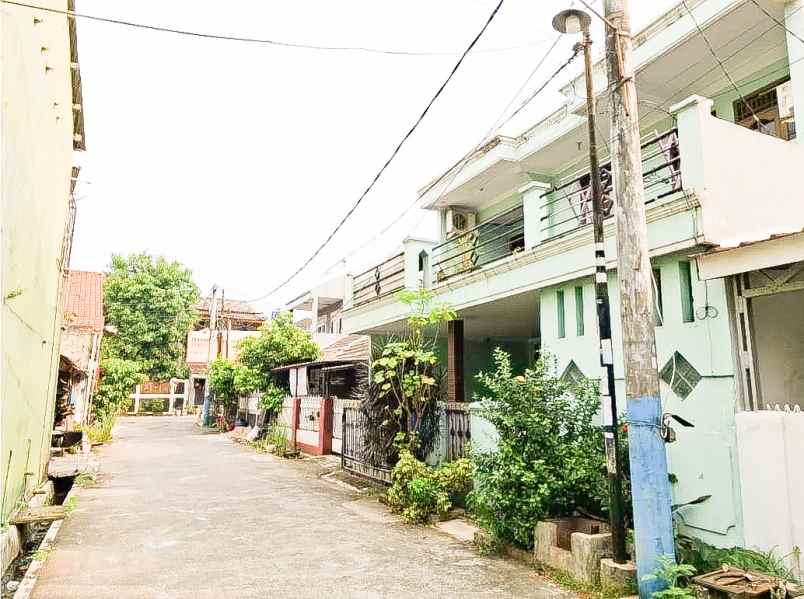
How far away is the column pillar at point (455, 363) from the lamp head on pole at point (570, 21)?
6.63m

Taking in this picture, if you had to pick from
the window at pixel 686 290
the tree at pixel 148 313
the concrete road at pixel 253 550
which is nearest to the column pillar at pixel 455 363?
the concrete road at pixel 253 550

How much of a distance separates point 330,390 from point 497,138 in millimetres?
10197

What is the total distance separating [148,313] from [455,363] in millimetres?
29798

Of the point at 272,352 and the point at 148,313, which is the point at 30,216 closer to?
the point at 272,352

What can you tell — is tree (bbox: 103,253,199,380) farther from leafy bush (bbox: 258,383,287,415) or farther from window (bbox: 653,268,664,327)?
window (bbox: 653,268,664,327)

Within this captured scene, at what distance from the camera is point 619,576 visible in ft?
16.7

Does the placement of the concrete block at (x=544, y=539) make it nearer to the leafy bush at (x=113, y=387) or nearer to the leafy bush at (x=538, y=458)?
the leafy bush at (x=538, y=458)

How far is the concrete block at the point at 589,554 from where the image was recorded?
5406 millimetres

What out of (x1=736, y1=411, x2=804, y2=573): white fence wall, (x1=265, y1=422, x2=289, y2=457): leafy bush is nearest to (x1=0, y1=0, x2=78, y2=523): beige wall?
(x1=736, y1=411, x2=804, y2=573): white fence wall

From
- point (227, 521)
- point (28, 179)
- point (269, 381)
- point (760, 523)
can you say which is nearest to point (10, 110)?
point (28, 179)

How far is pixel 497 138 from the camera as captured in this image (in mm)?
12305

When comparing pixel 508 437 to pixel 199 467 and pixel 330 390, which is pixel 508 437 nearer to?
pixel 199 467

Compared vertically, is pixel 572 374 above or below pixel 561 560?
above

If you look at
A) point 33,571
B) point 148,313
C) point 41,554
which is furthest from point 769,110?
point 148,313
